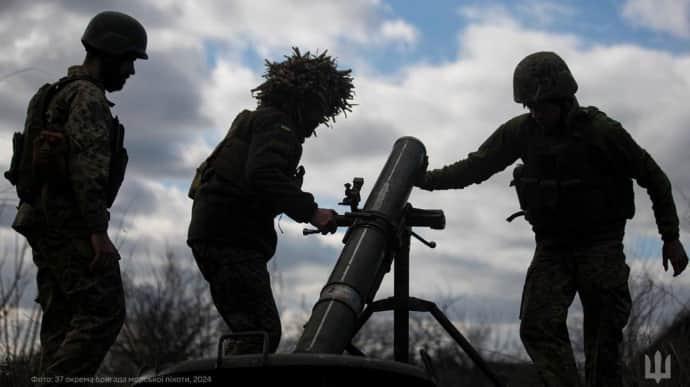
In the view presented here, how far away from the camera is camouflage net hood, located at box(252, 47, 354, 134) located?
6066 millimetres

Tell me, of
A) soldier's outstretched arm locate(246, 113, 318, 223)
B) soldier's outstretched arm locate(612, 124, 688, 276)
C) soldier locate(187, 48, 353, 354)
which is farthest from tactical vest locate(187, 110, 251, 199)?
soldier's outstretched arm locate(612, 124, 688, 276)

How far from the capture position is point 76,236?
16.0ft

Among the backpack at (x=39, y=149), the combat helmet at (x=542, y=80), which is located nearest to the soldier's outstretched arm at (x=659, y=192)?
the combat helmet at (x=542, y=80)

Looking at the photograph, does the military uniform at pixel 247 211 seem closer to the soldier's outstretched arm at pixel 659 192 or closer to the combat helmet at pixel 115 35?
the combat helmet at pixel 115 35

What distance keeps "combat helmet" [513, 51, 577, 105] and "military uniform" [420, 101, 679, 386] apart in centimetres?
15

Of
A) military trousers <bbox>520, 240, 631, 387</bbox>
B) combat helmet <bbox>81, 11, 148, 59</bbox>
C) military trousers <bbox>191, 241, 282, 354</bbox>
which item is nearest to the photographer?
combat helmet <bbox>81, 11, 148, 59</bbox>

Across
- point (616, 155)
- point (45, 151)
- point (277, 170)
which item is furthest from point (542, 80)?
point (45, 151)

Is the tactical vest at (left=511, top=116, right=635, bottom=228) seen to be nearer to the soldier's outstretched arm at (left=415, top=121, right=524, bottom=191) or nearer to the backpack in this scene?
the soldier's outstretched arm at (left=415, top=121, right=524, bottom=191)

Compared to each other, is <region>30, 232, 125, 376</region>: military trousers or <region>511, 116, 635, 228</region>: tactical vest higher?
<region>511, 116, 635, 228</region>: tactical vest

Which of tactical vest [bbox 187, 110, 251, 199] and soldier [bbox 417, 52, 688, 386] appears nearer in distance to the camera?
tactical vest [bbox 187, 110, 251, 199]

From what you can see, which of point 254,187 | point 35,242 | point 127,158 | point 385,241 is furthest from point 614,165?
point 35,242

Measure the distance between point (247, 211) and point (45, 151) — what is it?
50.5 inches

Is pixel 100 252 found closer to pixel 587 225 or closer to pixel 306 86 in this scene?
pixel 306 86

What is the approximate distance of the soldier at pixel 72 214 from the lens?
15.7 ft
